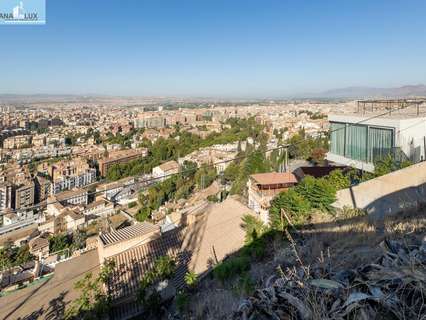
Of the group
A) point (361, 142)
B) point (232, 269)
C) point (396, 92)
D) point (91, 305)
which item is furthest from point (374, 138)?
point (396, 92)

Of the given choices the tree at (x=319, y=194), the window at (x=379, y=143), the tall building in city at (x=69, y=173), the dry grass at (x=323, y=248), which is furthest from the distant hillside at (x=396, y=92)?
the tall building in city at (x=69, y=173)

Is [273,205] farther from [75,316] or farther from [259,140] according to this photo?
[259,140]

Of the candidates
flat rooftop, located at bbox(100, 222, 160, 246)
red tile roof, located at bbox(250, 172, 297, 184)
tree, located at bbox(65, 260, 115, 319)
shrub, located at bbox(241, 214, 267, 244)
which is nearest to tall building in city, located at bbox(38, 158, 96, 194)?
flat rooftop, located at bbox(100, 222, 160, 246)

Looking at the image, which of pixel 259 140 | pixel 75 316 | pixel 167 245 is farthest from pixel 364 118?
pixel 259 140

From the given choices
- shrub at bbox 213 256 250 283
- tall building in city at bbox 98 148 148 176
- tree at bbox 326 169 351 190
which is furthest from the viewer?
tall building in city at bbox 98 148 148 176

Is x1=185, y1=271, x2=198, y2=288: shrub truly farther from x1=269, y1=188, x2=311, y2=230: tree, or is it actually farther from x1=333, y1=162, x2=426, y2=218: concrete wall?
x1=333, y1=162, x2=426, y2=218: concrete wall

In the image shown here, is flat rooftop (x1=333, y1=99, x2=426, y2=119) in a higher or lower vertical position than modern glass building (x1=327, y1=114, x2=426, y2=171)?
higher
